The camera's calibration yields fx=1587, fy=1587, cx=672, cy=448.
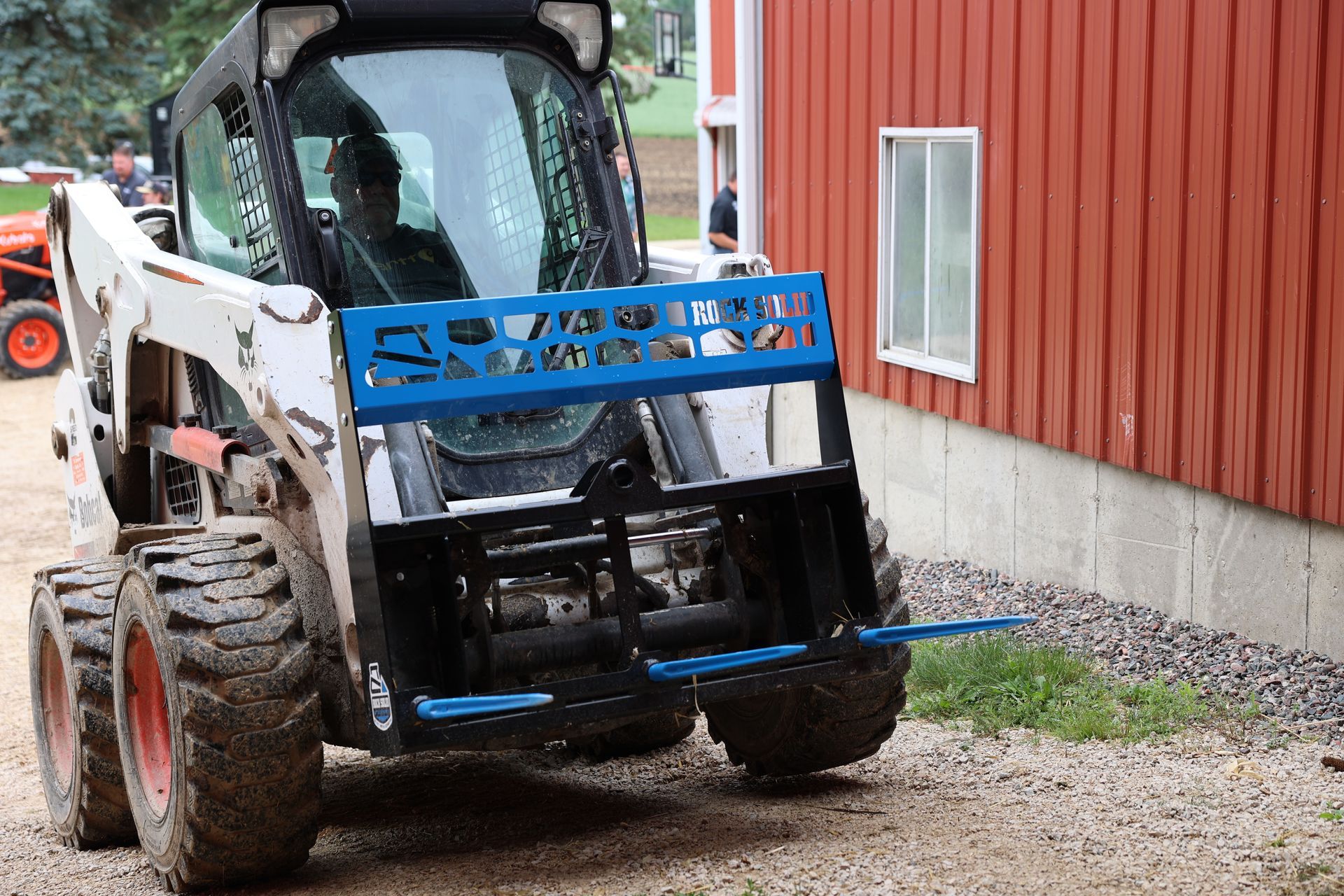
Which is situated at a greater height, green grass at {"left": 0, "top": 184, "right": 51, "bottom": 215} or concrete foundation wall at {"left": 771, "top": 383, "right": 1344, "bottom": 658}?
green grass at {"left": 0, "top": 184, "right": 51, "bottom": 215}

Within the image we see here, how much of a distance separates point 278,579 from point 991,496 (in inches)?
204

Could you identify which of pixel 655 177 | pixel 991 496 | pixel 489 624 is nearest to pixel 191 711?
pixel 489 624

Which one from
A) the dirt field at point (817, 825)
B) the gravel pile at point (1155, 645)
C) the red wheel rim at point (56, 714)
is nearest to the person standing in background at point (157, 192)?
the gravel pile at point (1155, 645)

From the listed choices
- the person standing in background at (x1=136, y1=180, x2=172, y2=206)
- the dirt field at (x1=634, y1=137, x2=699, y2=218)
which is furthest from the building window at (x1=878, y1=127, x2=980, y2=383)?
the dirt field at (x1=634, y1=137, x2=699, y2=218)

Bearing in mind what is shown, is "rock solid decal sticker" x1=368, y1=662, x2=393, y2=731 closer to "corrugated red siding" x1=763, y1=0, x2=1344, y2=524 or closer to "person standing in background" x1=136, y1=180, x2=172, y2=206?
"corrugated red siding" x1=763, y1=0, x2=1344, y2=524

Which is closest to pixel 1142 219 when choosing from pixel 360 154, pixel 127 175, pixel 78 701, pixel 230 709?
pixel 360 154

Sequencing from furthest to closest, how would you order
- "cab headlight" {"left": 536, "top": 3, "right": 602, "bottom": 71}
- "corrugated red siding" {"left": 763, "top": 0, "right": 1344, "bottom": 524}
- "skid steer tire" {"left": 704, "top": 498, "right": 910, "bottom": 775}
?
"corrugated red siding" {"left": 763, "top": 0, "right": 1344, "bottom": 524}
"cab headlight" {"left": 536, "top": 3, "right": 602, "bottom": 71}
"skid steer tire" {"left": 704, "top": 498, "right": 910, "bottom": 775}

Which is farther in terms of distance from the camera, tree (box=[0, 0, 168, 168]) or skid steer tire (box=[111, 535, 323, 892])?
tree (box=[0, 0, 168, 168])

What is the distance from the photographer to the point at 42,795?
645 cm

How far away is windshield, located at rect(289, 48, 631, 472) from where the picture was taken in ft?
16.9

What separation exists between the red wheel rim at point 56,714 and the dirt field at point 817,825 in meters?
0.29

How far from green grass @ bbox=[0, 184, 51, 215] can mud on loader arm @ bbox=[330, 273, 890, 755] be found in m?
30.1

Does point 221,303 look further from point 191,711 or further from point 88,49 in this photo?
point 88,49

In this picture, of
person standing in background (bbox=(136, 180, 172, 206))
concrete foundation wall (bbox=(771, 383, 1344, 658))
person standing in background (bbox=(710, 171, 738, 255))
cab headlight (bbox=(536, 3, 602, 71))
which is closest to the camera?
cab headlight (bbox=(536, 3, 602, 71))
